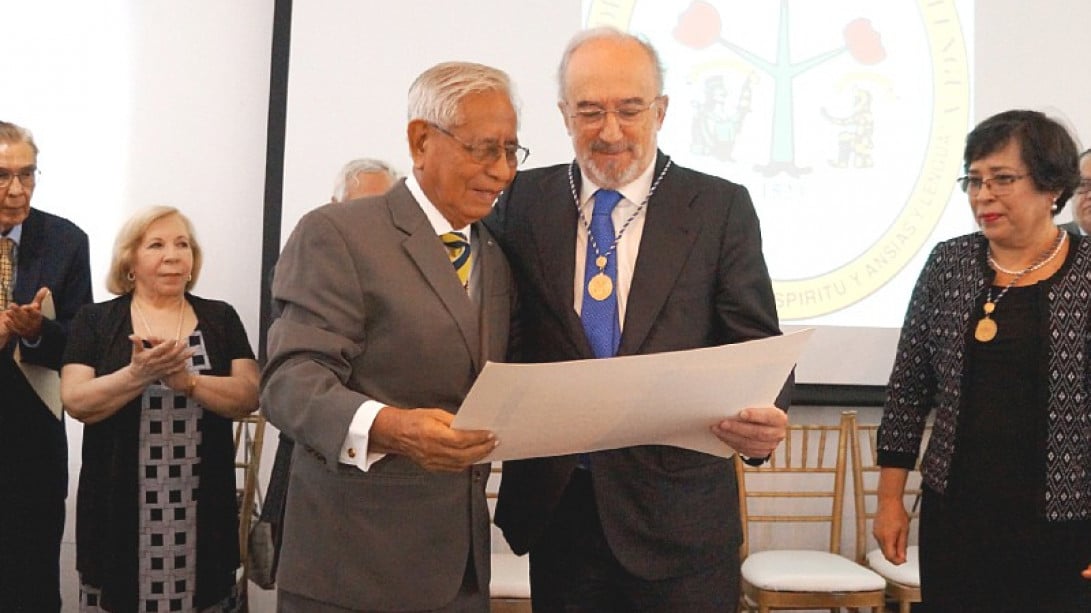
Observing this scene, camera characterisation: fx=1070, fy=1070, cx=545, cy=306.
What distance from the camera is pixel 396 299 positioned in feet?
5.24

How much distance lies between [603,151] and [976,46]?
2735 mm

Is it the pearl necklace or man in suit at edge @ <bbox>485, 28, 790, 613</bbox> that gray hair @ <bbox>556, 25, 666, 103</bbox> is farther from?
the pearl necklace

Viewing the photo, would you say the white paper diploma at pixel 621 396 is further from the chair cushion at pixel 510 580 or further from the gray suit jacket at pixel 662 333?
the chair cushion at pixel 510 580

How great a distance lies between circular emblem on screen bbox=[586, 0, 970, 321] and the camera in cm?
391

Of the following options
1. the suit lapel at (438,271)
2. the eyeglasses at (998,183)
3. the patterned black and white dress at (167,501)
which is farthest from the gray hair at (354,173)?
the eyeglasses at (998,183)

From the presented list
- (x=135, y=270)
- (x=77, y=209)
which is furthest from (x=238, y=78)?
(x=135, y=270)

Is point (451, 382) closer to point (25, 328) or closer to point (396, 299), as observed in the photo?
point (396, 299)

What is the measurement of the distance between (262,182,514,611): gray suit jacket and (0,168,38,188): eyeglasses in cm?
168

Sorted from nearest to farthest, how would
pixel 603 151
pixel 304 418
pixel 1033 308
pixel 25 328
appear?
pixel 304 418 → pixel 603 151 → pixel 1033 308 → pixel 25 328

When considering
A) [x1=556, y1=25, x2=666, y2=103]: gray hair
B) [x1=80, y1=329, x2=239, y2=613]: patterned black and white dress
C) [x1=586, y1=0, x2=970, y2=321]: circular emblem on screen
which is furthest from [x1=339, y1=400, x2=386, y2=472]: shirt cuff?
[x1=586, y1=0, x2=970, y2=321]: circular emblem on screen

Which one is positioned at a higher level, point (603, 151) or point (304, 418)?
point (603, 151)

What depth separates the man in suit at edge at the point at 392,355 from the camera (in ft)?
5.14

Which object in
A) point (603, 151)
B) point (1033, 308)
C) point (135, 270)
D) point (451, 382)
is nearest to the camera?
point (451, 382)

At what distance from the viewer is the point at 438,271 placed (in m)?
1.64
